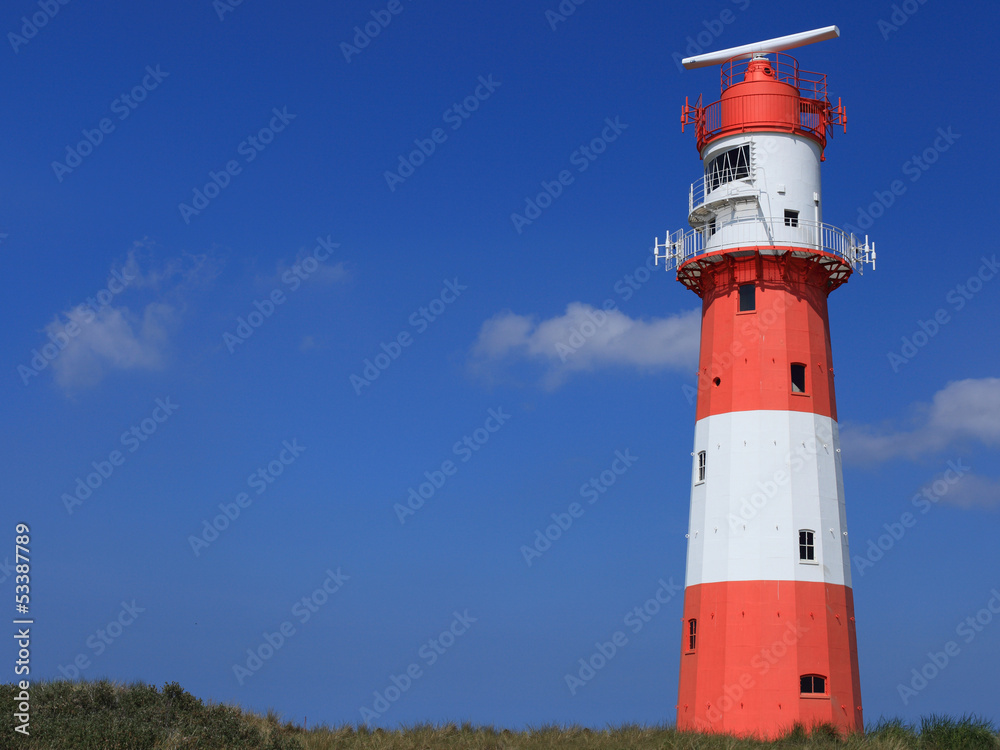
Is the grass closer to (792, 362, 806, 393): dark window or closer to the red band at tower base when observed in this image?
the red band at tower base

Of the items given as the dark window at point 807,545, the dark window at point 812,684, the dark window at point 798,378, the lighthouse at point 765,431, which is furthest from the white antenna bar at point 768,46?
the dark window at point 812,684

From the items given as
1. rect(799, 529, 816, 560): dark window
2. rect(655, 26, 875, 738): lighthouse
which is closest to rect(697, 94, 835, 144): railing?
rect(655, 26, 875, 738): lighthouse

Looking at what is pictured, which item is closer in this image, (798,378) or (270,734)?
(270,734)

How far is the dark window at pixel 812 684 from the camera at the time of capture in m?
34.7

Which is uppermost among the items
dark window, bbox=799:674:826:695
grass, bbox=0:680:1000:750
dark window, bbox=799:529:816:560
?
dark window, bbox=799:529:816:560

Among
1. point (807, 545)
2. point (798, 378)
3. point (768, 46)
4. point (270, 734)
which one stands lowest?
point (270, 734)

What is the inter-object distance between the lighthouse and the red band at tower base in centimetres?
4

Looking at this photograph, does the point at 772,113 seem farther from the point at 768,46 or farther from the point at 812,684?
the point at 812,684

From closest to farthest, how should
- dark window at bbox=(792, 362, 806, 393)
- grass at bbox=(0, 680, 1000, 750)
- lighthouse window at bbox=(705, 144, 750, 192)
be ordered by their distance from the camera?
grass at bbox=(0, 680, 1000, 750)
dark window at bbox=(792, 362, 806, 393)
lighthouse window at bbox=(705, 144, 750, 192)

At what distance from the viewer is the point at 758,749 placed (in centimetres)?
3197

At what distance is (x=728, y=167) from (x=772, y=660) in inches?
648

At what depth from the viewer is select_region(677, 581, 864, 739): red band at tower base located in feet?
113

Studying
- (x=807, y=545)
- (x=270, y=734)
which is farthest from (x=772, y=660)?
(x=270, y=734)

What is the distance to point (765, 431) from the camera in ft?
120
